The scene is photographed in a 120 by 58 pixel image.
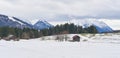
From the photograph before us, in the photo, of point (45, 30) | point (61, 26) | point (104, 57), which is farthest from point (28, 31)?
point (104, 57)

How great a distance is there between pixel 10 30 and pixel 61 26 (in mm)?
30173

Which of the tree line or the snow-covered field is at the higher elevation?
the tree line

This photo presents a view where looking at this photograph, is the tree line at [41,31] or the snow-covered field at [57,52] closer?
the snow-covered field at [57,52]

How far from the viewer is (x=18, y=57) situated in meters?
30.6

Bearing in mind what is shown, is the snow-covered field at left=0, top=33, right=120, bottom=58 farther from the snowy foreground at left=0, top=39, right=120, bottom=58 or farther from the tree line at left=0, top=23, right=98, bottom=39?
the tree line at left=0, top=23, right=98, bottom=39

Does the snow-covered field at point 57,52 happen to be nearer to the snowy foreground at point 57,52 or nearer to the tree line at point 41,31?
the snowy foreground at point 57,52

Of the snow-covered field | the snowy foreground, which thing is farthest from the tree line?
the snowy foreground

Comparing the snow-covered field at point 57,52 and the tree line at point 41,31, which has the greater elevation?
the tree line at point 41,31

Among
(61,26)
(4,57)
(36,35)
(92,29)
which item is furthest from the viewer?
(61,26)

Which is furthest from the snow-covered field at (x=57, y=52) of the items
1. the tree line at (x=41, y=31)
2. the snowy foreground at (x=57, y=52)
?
the tree line at (x=41, y=31)

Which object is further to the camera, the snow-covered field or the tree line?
the tree line

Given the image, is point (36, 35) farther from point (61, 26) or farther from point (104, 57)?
point (104, 57)

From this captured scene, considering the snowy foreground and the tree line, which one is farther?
the tree line

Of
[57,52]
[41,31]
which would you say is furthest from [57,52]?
[41,31]
